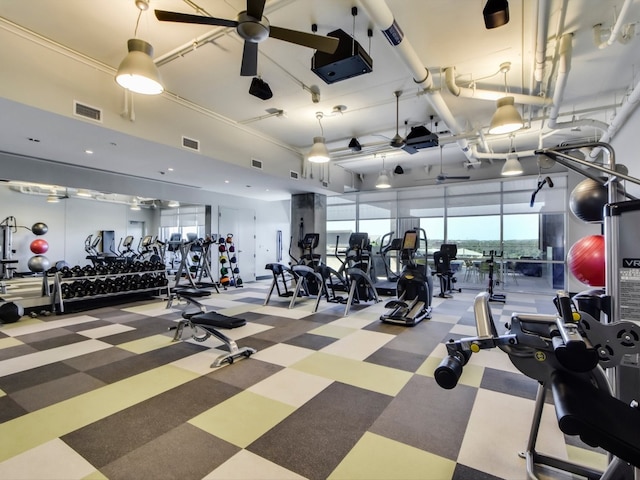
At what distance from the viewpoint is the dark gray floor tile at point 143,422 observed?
2.12m

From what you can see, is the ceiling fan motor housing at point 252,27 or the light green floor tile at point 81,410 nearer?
the light green floor tile at point 81,410

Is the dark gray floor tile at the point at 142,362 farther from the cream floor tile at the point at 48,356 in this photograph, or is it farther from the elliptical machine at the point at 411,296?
the elliptical machine at the point at 411,296

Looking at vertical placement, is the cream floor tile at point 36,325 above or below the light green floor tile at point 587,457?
above

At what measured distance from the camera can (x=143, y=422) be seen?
2430 mm

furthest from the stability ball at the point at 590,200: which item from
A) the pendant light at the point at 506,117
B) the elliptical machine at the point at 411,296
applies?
the elliptical machine at the point at 411,296

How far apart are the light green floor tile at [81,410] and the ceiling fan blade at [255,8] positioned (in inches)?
132

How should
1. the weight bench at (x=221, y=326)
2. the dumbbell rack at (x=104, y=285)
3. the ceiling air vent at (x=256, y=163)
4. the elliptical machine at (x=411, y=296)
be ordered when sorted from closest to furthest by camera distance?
the weight bench at (x=221, y=326) → the elliptical machine at (x=411, y=296) → the dumbbell rack at (x=104, y=285) → the ceiling air vent at (x=256, y=163)

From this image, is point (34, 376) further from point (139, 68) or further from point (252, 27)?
point (252, 27)

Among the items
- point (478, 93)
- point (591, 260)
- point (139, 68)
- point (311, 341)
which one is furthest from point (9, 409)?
point (478, 93)

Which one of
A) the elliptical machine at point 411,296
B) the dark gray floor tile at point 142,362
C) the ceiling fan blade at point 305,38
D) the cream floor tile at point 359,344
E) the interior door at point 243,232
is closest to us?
the ceiling fan blade at point 305,38

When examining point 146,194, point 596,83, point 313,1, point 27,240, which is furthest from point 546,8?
point 27,240

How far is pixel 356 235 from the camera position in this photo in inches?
304

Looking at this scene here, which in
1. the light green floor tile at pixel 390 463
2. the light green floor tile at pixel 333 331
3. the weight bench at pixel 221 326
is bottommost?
the light green floor tile at pixel 390 463

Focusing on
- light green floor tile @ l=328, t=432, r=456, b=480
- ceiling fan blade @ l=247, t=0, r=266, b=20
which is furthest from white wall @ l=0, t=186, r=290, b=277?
light green floor tile @ l=328, t=432, r=456, b=480
